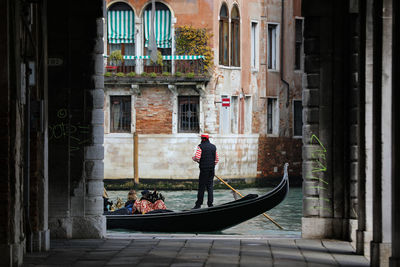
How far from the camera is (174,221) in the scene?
15617 millimetres

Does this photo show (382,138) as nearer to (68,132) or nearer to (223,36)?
(68,132)

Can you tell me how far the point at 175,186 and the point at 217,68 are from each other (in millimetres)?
3806

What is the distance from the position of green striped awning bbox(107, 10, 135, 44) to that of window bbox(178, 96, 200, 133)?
2538 mm

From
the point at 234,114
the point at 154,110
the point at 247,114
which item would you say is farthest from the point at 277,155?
the point at 154,110

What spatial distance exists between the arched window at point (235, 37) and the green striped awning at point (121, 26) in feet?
10.4

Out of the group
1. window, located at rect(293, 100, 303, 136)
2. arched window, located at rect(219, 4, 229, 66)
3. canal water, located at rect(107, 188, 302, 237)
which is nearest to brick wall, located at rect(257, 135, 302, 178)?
window, located at rect(293, 100, 303, 136)

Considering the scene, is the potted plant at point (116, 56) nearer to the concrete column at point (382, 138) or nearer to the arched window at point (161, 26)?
the arched window at point (161, 26)

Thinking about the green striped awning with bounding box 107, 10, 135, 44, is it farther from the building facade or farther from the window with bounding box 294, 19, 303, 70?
the window with bounding box 294, 19, 303, 70

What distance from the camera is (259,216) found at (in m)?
21.6

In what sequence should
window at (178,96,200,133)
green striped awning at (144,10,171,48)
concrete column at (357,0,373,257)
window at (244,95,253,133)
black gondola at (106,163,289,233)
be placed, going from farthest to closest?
window at (244,95,253,133) → green striped awning at (144,10,171,48) → window at (178,96,200,133) → black gondola at (106,163,289,233) → concrete column at (357,0,373,257)

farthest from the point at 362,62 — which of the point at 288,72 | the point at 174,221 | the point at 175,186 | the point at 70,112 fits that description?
the point at 288,72

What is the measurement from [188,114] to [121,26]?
343 centimetres

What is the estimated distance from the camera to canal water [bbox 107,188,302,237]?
17942 mm

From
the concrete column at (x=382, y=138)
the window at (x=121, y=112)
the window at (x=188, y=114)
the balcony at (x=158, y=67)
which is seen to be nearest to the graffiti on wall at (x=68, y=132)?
the concrete column at (x=382, y=138)
